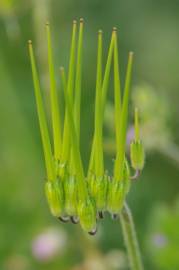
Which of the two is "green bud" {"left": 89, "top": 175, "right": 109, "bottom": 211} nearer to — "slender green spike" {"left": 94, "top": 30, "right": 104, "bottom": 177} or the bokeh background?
"slender green spike" {"left": 94, "top": 30, "right": 104, "bottom": 177}

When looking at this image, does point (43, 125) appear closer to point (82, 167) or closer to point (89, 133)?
point (82, 167)

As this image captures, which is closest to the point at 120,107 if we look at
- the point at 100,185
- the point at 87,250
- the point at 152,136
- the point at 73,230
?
the point at 100,185

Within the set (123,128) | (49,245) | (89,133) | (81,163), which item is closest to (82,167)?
(81,163)

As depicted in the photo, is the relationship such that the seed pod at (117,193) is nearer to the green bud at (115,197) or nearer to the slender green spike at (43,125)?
the green bud at (115,197)

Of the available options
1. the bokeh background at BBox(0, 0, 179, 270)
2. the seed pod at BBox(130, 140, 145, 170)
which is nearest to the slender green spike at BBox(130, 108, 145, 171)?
the seed pod at BBox(130, 140, 145, 170)

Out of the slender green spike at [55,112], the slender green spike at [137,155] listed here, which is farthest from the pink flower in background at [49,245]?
the slender green spike at [55,112]

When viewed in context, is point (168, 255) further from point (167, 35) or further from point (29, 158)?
point (167, 35)

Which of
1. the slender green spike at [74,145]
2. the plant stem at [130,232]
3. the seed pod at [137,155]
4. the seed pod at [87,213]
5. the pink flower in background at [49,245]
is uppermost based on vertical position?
the slender green spike at [74,145]
